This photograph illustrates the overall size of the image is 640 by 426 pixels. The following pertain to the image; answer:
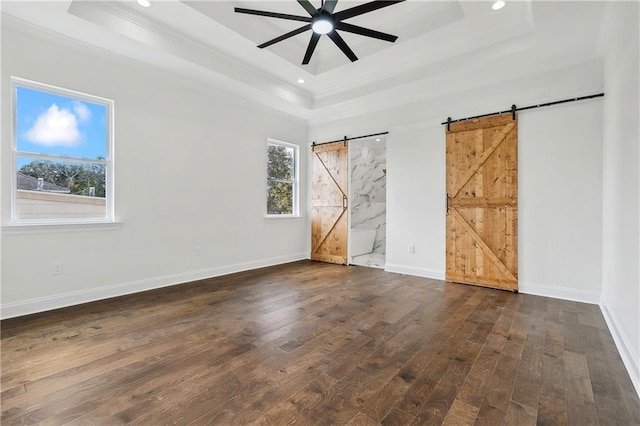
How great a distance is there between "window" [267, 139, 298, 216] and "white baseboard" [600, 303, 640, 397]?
4864 millimetres

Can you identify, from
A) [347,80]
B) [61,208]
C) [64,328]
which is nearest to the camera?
[64,328]

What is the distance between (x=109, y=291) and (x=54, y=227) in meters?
0.96

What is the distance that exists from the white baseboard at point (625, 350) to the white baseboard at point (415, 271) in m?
1.97

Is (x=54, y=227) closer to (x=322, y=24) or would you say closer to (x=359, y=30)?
(x=322, y=24)

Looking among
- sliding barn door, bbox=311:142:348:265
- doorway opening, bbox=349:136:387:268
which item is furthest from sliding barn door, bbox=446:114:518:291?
doorway opening, bbox=349:136:387:268

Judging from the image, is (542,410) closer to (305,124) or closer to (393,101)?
(393,101)

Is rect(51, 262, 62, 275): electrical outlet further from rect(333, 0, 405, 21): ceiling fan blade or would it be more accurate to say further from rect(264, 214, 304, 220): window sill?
rect(333, 0, 405, 21): ceiling fan blade

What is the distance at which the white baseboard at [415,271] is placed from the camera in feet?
15.2

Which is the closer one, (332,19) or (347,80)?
(332,19)

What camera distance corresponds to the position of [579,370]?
2.03 m

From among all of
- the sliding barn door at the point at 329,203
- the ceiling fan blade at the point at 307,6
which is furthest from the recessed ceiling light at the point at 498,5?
the sliding barn door at the point at 329,203

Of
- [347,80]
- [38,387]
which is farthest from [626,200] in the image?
[38,387]

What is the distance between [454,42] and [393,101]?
142cm

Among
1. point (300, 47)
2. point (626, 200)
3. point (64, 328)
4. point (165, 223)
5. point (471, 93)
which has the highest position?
point (300, 47)
